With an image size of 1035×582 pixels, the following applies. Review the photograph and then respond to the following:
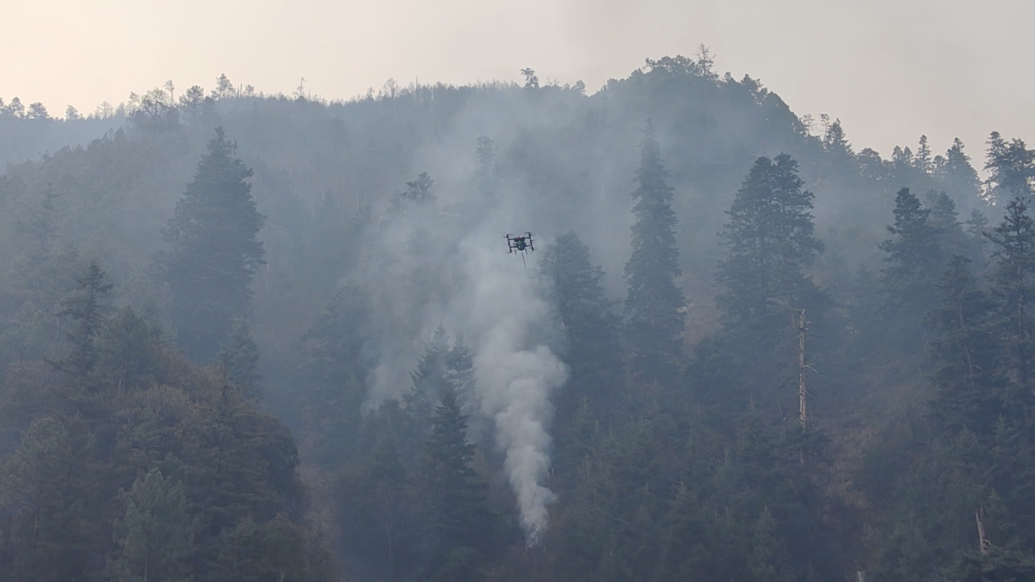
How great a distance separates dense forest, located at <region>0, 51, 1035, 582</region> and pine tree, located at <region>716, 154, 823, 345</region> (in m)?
0.20

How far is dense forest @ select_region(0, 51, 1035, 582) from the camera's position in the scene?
2934cm

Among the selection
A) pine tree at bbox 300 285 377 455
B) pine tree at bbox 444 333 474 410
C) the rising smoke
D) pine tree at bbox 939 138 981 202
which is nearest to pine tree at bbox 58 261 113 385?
pine tree at bbox 300 285 377 455

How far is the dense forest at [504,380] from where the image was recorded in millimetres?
29344

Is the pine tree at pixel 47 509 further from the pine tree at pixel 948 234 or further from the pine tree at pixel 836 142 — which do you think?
the pine tree at pixel 836 142

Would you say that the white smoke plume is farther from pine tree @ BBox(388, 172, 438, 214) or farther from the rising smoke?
pine tree @ BBox(388, 172, 438, 214)

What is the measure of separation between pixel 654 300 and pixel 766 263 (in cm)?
706

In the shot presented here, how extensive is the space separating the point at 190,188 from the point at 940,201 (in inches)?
1844

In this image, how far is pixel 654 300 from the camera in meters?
50.6

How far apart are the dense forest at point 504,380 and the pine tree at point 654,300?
0.23 metres

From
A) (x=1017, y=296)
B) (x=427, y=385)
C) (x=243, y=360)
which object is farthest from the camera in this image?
(x=427, y=385)

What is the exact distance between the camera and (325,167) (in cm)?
8838

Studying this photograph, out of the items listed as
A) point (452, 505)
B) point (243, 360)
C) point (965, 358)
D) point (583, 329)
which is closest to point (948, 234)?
point (965, 358)

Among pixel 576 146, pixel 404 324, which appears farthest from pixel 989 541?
pixel 576 146

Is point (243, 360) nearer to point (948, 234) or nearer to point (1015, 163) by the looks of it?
point (948, 234)
